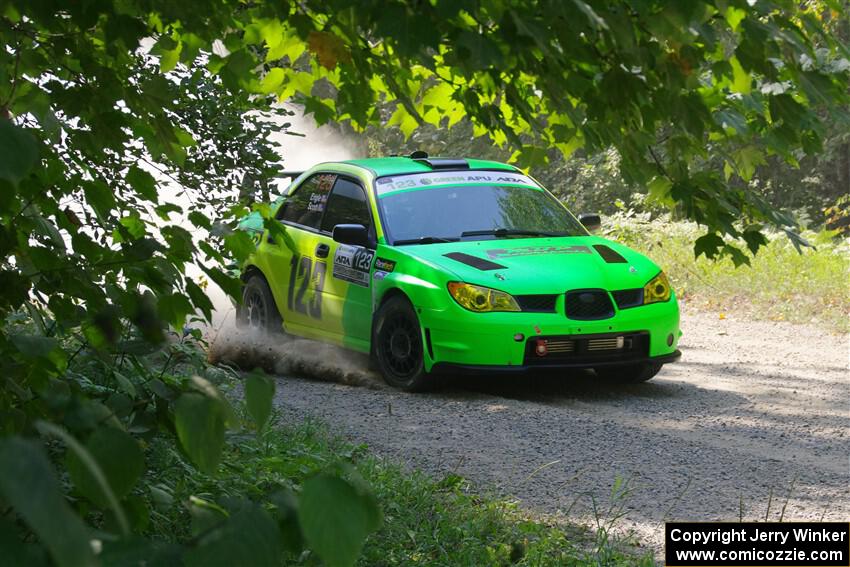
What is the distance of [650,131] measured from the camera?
9.27 feet

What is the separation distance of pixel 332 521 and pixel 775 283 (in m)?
14.4

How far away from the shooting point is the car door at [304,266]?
399 inches

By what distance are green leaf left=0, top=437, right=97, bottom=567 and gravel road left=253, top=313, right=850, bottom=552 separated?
422 cm

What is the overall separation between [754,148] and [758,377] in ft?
23.8

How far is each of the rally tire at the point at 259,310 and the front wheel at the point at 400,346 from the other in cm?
185

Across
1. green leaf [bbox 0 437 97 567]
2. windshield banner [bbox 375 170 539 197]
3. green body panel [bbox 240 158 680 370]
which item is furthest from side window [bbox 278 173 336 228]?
green leaf [bbox 0 437 97 567]

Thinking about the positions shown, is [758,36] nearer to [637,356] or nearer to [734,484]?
[734,484]

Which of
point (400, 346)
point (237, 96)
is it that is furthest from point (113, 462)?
point (400, 346)

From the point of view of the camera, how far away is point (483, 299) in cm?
862

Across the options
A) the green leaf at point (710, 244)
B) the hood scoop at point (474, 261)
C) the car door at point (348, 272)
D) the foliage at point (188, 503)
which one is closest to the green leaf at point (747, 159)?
the green leaf at point (710, 244)

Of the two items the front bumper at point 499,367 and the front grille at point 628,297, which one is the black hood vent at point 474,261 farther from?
the front grille at point 628,297

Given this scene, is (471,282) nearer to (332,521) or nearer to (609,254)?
(609,254)

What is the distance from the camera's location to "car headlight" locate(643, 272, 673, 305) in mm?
9040

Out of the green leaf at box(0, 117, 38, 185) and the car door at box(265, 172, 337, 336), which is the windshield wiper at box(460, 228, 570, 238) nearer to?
the car door at box(265, 172, 337, 336)
